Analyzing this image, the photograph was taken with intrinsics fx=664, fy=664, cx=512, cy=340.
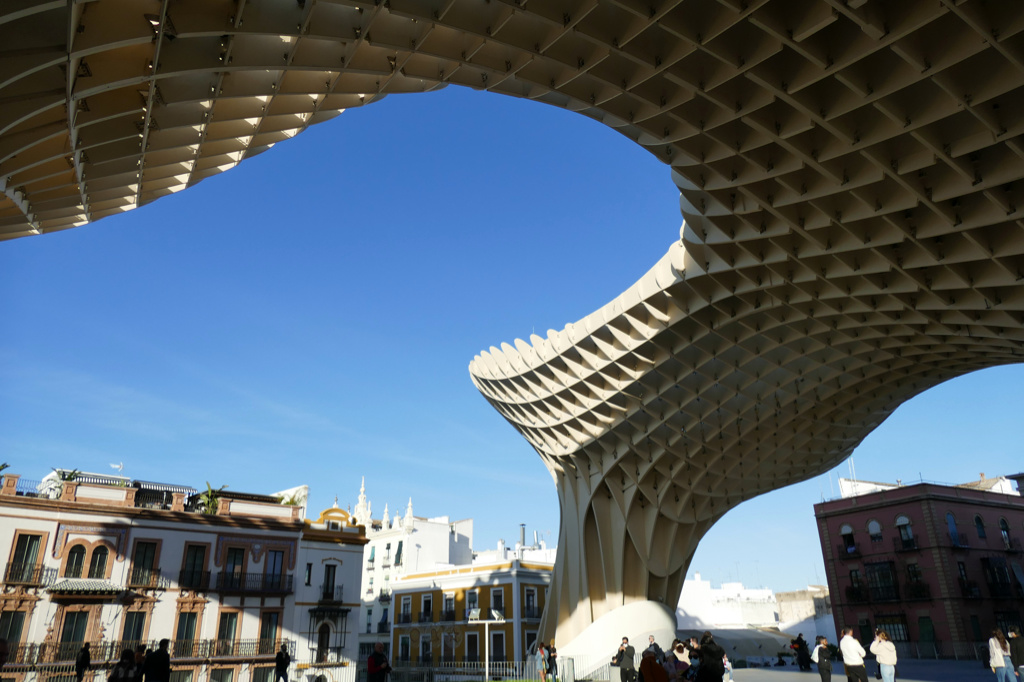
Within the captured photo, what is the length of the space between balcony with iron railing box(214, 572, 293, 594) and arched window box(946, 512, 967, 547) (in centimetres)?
4245

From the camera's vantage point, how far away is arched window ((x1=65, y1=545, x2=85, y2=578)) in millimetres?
30656

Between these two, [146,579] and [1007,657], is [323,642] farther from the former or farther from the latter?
[1007,657]

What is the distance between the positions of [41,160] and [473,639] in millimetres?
46856

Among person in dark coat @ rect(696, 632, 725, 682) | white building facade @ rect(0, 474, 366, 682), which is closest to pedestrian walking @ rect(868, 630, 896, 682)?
person in dark coat @ rect(696, 632, 725, 682)

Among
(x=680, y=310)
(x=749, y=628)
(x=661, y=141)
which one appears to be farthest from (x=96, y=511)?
(x=749, y=628)

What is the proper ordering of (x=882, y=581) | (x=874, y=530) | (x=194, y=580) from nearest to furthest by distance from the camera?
(x=194, y=580) < (x=882, y=581) < (x=874, y=530)

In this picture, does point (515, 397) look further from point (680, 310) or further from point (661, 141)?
point (661, 141)

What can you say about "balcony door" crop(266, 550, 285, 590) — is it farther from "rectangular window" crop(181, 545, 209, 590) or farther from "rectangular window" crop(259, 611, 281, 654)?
"rectangular window" crop(181, 545, 209, 590)

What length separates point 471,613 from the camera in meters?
50.0

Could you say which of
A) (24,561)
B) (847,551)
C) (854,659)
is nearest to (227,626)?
(24,561)

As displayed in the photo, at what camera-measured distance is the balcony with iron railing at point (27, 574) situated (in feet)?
94.6

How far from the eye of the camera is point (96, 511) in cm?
3198

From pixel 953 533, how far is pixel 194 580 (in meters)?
47.3

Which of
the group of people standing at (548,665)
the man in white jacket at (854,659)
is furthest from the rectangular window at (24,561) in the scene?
the man in white jacket at (854,659)
